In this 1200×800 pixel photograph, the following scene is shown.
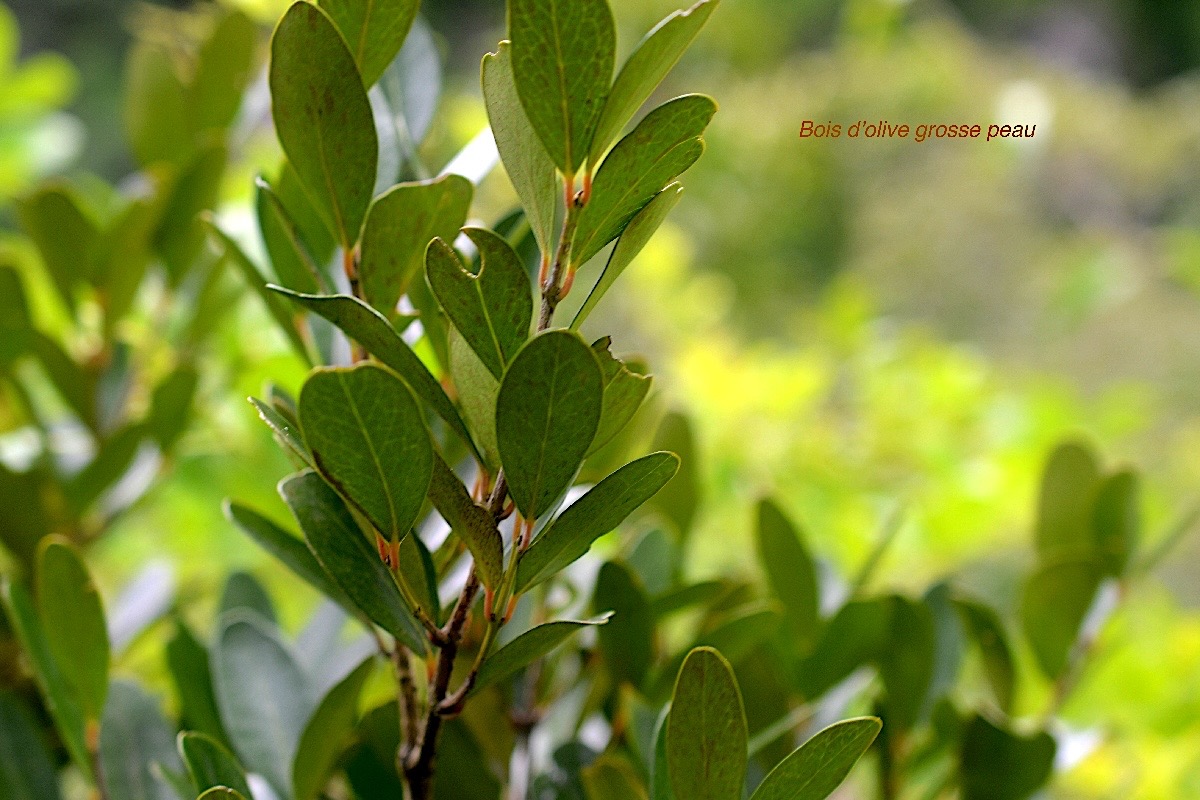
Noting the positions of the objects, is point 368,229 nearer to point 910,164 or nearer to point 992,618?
point 992,618

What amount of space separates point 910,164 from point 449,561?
263 cm

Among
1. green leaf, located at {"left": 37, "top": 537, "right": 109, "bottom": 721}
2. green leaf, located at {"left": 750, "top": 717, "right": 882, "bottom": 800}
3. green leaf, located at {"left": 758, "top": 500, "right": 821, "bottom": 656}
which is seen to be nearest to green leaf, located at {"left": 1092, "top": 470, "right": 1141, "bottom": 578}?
green leaf, located at {"left": 758, "top": 500, "right": 821, "bottom": 656}

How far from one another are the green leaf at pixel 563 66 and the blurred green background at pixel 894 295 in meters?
0.16

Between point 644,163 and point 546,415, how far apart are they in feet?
0.18

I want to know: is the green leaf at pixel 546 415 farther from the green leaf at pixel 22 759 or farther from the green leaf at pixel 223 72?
the green leaf at pixel 223 72

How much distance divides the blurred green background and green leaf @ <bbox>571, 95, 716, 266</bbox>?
15 cm

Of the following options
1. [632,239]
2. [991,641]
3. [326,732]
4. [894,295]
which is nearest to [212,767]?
[326,732]

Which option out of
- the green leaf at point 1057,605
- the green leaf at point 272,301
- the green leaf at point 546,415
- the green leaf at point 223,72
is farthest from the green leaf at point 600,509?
the green leaf at point 223,72

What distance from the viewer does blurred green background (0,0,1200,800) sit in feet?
2.12

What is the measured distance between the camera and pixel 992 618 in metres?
0.36

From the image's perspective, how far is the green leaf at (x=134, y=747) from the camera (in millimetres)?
296

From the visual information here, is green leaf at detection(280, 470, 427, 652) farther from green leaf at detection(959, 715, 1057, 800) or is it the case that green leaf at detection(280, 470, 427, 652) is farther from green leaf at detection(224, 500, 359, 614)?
green leaf at detection(959, 715, 1057, 800)

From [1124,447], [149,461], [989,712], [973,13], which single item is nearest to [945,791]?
[989,712]

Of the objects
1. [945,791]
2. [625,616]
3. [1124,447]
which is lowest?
[1124,447]
